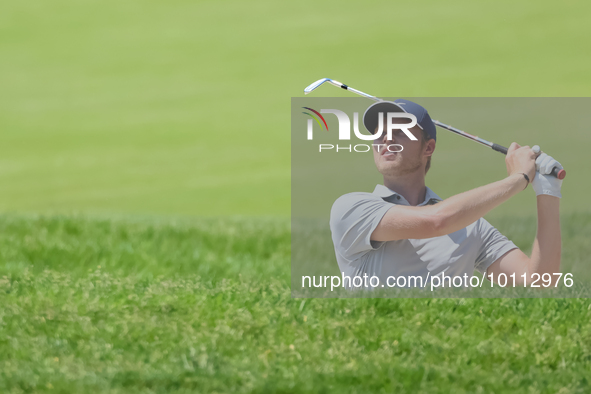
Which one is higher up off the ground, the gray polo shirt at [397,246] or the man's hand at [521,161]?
the man's hand at [521,161]

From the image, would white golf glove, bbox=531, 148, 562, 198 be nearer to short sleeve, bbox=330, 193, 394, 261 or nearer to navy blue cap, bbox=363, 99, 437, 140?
navy blue cap, bbox=363, 99, 437, 140

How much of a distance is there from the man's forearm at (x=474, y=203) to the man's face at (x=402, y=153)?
0.52m

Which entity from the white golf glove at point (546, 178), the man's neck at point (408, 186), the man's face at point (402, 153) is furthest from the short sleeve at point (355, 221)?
the white golf glove at point (546, 178)

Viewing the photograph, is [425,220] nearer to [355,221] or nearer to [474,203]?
[474,203]

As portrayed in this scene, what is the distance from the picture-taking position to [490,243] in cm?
732

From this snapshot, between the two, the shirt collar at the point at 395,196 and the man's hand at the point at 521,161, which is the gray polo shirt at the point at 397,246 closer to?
the shirt collar at the point at 395,196

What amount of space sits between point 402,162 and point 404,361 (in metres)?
2.09

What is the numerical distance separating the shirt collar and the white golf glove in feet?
3.22

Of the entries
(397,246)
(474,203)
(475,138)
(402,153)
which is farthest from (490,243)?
(402,153)

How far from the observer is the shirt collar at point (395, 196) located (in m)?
7.06

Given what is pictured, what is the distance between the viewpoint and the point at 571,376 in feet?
19.0

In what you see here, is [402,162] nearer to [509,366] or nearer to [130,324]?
[509,366]

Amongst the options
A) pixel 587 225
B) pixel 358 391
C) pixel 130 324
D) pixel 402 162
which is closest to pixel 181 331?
pixel 130 324

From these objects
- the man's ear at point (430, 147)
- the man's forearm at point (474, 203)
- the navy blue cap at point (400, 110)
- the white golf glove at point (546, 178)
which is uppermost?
the navy blue cap at point (400, 110)
